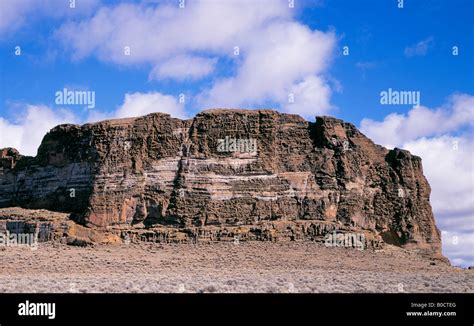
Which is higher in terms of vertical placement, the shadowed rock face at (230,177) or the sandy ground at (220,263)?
the shadowed rock face at (230,177)

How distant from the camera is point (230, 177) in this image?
58094mm

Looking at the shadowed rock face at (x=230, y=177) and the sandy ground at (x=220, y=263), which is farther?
the shadowed rock face at (x=230, y=177)

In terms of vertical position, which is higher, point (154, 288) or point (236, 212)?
point (236, 212)

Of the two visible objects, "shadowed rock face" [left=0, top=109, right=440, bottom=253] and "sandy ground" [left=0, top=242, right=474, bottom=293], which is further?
"shadowed rock face" [left=0, top=109, right=440, bottom=253]

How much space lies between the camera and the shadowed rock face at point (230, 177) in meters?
57.2

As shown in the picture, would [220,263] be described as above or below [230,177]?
below

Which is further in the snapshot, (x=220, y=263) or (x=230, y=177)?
(x=230, y=177)

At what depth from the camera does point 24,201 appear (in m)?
64.9

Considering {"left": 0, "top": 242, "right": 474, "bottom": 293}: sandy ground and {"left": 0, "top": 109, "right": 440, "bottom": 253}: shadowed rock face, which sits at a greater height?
{"left": 0, "top": 109, "right": 440, "bottom": 253}: shadowed rock face

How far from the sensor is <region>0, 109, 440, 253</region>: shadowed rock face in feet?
188
